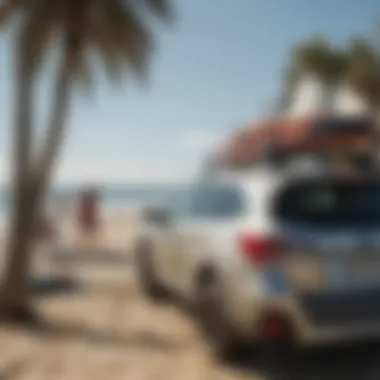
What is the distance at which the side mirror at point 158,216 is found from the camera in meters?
6.59

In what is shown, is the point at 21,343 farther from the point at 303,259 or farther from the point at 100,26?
the point at 100,26

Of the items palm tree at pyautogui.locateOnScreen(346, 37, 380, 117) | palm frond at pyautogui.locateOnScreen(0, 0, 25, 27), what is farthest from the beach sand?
palm tree at pyautogui.locateOnScreen(346, 37, 380, 117)

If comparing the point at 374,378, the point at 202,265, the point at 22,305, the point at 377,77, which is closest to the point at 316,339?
the point at 374,378

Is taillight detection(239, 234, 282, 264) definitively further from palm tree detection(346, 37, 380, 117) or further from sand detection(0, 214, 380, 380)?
palm tree detection(346, 37, 380, 117)

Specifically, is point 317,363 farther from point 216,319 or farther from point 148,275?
point 148,275

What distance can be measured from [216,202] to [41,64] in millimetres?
3695

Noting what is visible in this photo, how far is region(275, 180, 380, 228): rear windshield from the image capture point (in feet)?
15.5

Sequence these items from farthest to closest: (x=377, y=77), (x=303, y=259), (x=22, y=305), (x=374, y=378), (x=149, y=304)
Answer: (x=377, y=77)
(x=149, y=304)
(x=22, y=305)
(x=374, y=378)
(x=303, y=259)

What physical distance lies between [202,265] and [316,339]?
4.22ft

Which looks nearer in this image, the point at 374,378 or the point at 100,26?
the point at 374,378

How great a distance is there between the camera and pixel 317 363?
17.1 ft

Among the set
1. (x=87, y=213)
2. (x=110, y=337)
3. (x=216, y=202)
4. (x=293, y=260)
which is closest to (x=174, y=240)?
(x=216, y=202)

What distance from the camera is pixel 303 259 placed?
445 centimetres

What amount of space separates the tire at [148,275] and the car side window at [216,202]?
1771mm
